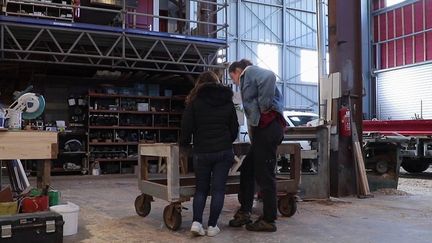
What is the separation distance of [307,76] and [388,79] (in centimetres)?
373

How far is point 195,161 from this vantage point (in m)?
4.59

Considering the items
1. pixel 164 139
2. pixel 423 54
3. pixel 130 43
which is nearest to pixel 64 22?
pixel 130 43

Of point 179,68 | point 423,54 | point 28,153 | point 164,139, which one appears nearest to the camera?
point 28,153

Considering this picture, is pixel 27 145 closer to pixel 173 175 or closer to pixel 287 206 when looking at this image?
pixel 173 175

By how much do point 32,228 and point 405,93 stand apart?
1935 centimetres

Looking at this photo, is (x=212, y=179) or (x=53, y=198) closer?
(x=212, y=179)

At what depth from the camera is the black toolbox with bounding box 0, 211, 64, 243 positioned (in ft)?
12.1

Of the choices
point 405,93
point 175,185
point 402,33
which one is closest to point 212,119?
point 175,185

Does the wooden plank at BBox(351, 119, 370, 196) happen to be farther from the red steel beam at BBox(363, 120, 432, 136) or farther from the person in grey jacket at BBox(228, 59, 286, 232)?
the red steel beam at BBox(363, 120, 432, 136)

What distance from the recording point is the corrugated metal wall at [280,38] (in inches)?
779

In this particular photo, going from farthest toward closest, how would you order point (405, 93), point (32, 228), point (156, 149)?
1. point (405, 93)
2. point (156, 149)
3. point (32, 228)

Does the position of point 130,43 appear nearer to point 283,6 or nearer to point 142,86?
point 142,86

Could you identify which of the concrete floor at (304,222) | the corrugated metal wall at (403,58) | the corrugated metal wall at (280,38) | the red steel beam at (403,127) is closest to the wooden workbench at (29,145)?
the concrete floor at (304,222)

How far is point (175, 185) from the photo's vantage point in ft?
15.6
